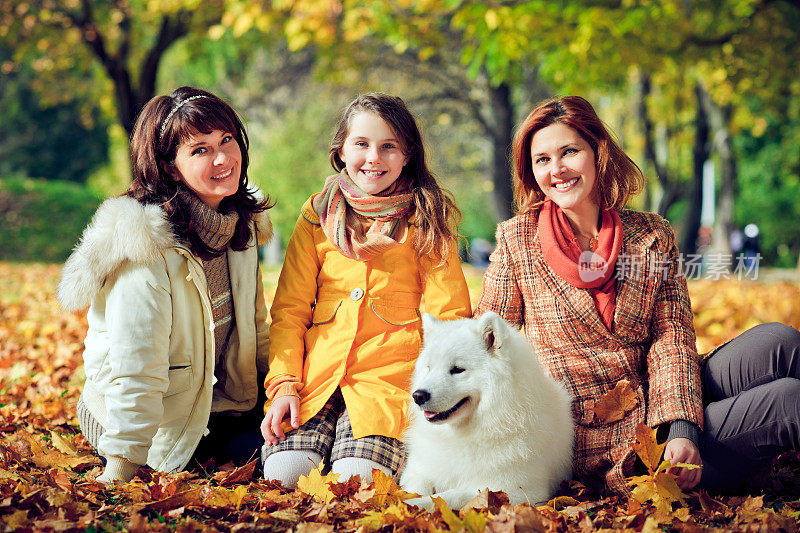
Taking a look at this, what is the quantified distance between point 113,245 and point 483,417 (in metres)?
1.72

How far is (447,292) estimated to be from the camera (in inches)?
125

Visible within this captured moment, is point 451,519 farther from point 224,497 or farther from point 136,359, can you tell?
point 136,359

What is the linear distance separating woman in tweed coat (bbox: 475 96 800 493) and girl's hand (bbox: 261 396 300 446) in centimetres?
103

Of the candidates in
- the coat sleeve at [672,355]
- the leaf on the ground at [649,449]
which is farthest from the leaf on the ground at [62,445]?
the coat sleeve at [672,355]

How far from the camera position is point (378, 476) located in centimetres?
264

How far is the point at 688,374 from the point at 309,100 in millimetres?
19907

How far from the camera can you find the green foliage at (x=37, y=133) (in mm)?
23641

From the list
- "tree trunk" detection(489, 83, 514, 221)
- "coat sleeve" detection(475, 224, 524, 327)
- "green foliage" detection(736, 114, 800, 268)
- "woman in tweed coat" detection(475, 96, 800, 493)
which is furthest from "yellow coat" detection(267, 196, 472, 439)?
"green foliage" detection(736, 114, 800, 268)

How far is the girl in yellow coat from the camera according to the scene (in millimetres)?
2996

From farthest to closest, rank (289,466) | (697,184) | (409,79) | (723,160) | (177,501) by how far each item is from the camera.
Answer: (409,79) → (723,160) → (697,184) → (289,466) → (177,501)

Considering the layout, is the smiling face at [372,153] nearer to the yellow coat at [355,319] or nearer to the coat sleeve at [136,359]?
the yellow coat at [355,319]

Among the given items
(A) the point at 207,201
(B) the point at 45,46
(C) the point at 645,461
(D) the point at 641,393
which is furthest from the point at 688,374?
(B) the point at 45,46

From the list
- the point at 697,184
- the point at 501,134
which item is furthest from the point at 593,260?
the point at 697,184

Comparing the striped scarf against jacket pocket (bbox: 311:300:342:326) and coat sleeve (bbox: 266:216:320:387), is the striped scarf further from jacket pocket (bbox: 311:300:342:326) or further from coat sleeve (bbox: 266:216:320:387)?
jacket pocket (bbox: 311:300:342:326)
